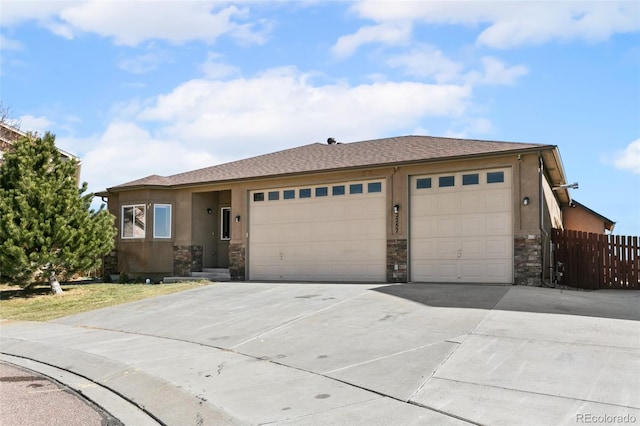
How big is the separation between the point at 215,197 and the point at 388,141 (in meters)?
7.32

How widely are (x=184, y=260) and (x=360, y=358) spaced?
13853mm

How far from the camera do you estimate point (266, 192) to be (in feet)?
61.0

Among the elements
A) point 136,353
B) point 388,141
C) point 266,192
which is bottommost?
point 136,353

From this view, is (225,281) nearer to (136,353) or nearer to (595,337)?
(136,353)

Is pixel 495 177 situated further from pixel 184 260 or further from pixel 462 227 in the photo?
pixel 184 260

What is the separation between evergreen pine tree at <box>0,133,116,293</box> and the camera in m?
15.2

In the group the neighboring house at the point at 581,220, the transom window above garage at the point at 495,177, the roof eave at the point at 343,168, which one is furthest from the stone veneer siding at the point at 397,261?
the neighboring house at the point at 581,220

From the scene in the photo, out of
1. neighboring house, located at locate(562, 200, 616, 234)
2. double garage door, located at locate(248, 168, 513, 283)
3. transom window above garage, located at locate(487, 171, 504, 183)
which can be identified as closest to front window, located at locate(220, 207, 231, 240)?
double garage door, located at locate(248, 168, 513, 283)

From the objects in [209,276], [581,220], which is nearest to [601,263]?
[581,220]

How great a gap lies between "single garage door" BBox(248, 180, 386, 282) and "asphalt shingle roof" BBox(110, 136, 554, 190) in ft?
2.61

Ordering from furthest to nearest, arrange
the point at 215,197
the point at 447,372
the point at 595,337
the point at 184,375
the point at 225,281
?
the point at 215,197 → the point at 225,281 → the point at 595,337 → the point at 184,375 → the point at 447,372

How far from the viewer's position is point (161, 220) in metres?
20.3

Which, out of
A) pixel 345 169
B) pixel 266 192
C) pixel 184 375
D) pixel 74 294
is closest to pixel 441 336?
pixel 184 375

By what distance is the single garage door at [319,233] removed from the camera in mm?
16328
